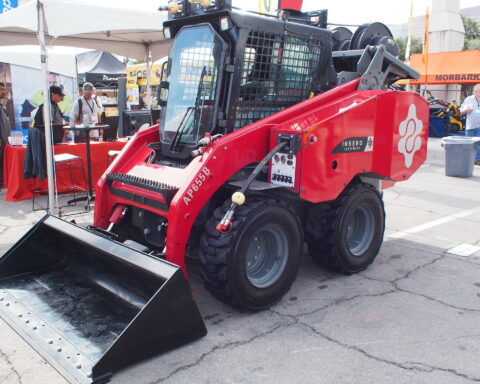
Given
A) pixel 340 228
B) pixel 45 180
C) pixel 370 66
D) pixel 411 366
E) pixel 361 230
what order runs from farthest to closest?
pixel 45 180
pixel 361 230
pixel 370 66
pixel 340 228
pixel 411 366

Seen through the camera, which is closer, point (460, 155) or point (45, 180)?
point (45, 180)

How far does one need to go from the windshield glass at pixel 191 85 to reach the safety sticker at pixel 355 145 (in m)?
1.09

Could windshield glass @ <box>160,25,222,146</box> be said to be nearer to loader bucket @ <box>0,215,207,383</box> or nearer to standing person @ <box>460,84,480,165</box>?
loader bucket @ <box>0,215,207,383</box>

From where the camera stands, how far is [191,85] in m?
4.02

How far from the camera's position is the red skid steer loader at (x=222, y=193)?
10.3 feet

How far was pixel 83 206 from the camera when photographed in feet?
23.2

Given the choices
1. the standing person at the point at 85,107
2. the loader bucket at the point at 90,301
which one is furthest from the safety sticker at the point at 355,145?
the standing person at the point at 85,107

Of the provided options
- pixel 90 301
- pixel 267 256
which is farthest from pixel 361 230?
pixel 90 301

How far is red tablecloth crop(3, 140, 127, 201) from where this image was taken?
287 inches

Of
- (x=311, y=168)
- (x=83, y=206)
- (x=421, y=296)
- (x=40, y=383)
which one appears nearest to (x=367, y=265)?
(x=421, y=296)

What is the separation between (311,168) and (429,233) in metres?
2.91

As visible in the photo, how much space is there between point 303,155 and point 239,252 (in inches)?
35.5

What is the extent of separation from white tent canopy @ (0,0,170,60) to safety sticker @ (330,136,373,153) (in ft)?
12.6

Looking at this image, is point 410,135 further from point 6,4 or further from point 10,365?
point 6,4
